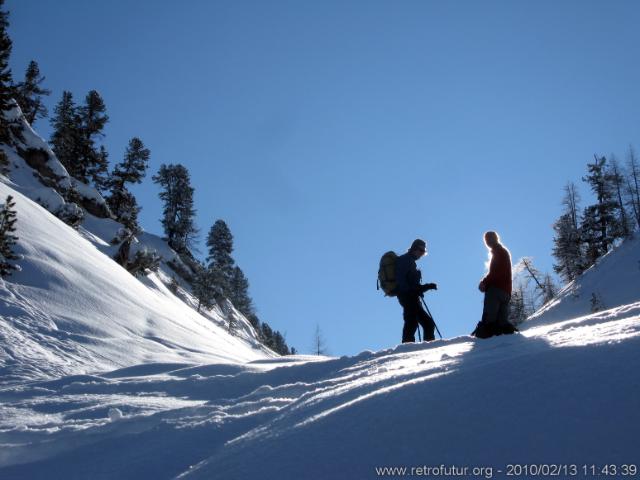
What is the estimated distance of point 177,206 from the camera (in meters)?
52.8

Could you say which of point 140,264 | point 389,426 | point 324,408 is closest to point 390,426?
point 389,426

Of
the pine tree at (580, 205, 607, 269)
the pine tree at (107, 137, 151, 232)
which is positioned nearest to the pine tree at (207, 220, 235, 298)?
the pine tree at (107, 137, 151, 232)

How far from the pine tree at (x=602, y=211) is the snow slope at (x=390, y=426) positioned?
4212 centimetres

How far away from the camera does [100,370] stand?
30.5 feet

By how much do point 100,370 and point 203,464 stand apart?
686cm

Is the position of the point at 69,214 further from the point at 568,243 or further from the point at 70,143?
the point at 568,243

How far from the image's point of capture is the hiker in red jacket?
741 centimetres

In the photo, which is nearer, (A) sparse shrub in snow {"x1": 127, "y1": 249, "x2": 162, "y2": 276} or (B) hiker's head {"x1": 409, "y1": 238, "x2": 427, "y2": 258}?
(B) hiker's head {"x1": 409, "y1": 238, "x2": 427, "y2": 258}

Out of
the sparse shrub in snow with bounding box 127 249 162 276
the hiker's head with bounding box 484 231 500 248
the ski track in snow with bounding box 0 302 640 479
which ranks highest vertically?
the sparse shrub in snow with bounding box 127 249 162 276

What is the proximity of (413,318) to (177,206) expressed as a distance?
47.0 metres

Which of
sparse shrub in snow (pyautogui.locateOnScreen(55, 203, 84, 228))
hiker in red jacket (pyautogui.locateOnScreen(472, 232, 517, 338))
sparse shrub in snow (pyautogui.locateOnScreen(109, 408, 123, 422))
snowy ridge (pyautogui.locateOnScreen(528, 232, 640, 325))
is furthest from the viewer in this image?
snowy ridge (pyautogui.locateOnScreen(528, 232, 640, 325))

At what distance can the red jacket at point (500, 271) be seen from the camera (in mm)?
7559

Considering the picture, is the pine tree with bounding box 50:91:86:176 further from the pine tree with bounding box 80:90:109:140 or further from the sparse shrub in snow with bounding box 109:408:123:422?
the sparse shrub in snow with bounding box 109:408:123:422

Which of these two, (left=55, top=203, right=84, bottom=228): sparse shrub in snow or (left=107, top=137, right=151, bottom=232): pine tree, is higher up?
(left=107, top=137, right=151, bottom=232): pine tree
